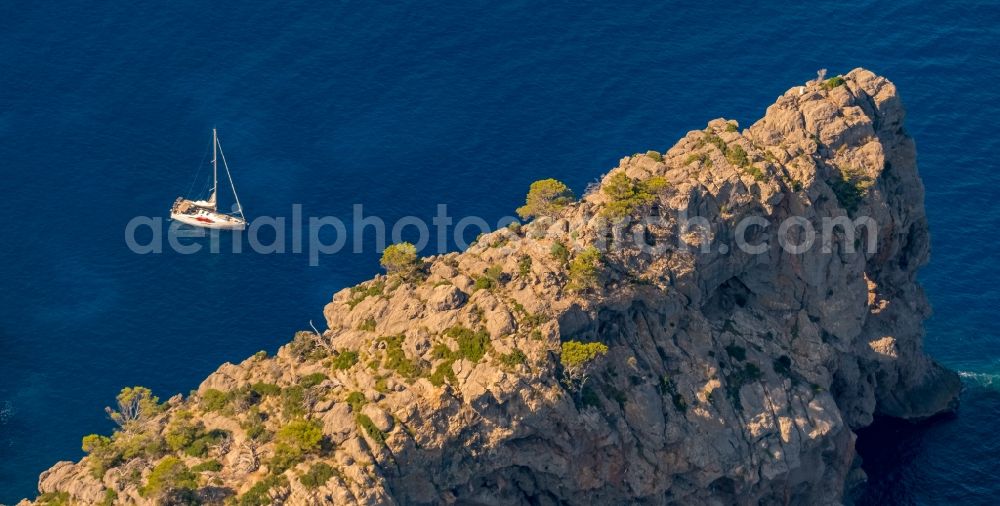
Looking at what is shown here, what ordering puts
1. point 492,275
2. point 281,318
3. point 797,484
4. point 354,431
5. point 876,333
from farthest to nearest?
point 281,318
point 876,333
point 797,484
point 492,275
point 354,431

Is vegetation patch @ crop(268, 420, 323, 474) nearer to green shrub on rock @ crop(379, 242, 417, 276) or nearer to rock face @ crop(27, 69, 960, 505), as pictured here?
rock face @ crop(27, 69, 960, 505)

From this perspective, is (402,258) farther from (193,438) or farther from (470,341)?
(193,438)

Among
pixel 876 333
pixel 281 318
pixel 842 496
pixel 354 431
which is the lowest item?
pixel 842 496

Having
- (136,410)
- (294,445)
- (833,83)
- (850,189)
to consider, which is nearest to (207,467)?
(294,445)

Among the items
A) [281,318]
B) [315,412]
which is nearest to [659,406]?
[315,412]

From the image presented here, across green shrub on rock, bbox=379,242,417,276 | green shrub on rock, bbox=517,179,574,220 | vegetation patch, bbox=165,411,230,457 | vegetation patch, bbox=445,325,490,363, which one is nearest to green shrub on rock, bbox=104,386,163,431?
vegetation patch, bbox=165,411,230,457

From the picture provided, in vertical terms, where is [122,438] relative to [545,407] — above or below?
above

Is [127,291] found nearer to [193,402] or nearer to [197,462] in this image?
[193,402]

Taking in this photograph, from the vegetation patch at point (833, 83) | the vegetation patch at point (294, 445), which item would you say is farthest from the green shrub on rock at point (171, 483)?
the vegetation patch at point (833, 83)

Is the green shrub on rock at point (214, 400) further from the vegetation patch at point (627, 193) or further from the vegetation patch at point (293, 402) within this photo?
the vegetation patch at point (627, 193)
